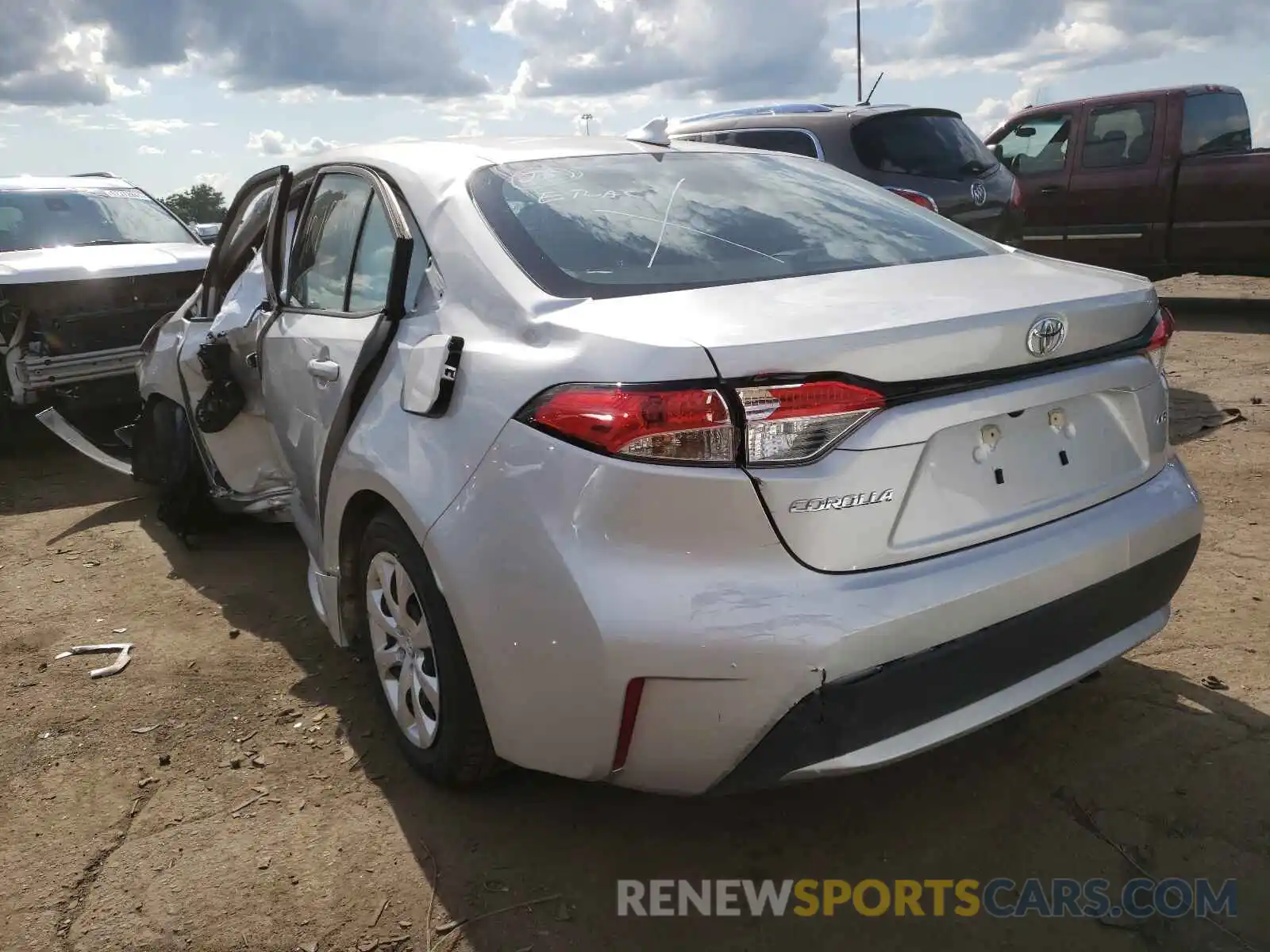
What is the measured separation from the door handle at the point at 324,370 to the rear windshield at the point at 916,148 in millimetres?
4555

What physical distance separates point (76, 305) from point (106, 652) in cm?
333

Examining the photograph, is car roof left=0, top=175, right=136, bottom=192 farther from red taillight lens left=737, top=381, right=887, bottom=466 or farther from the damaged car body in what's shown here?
red taillight lens left=737, top=381, right=887, bottom=466

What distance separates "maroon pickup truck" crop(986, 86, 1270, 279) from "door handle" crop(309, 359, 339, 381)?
7895mm

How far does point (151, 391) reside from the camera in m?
4.83

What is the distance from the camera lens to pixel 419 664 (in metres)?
2.61

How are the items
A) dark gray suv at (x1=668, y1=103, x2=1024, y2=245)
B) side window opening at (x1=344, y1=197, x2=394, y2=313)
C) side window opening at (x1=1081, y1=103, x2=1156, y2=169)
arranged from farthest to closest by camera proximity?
side window opening at (x1=1081, y1=103, x2=1156, y2=169) < dark gray suv at (x1=668, y1=103, x2=1024, y2=245) < side window opening at (x1=344, y1=197, x2=394, y2=313)

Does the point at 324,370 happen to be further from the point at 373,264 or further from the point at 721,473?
the point at 721,473

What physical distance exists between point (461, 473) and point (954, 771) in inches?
56.7

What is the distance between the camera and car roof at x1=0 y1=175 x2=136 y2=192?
7535mm

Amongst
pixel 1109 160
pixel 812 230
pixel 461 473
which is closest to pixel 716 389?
pixel 461 473

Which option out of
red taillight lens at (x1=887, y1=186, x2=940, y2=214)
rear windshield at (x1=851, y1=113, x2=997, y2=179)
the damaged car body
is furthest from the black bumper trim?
the damaged car body

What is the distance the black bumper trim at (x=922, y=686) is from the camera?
195 centimetres

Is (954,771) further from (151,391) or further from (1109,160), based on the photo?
(1109,160)

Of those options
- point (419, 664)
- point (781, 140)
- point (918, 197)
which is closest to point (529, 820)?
point (419, 664)
